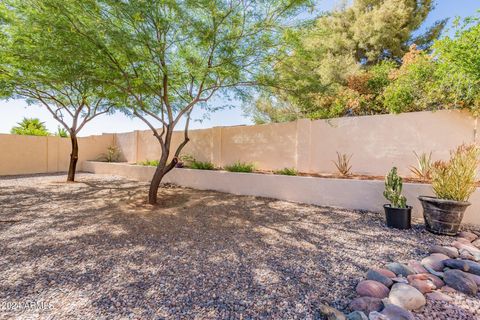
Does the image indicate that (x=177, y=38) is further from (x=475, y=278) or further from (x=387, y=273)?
(x=475, y=278)

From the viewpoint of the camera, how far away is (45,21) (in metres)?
3.80

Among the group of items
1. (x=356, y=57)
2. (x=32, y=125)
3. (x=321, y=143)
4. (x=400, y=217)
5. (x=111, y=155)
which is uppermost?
(x=356, y=57)

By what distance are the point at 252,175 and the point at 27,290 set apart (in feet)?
16.3

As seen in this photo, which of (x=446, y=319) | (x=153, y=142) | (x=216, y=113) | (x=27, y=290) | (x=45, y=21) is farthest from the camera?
(x=153, y=142)

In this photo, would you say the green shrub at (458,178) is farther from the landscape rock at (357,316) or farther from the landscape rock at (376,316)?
the landscape rock at (357,316)

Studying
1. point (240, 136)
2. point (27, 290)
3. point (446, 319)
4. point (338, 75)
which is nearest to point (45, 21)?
point (27, 290)

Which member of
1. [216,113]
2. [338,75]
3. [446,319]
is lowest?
[446,319]

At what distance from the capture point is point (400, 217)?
3838mm

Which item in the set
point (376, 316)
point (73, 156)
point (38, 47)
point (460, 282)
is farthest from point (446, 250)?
point (73, 156)

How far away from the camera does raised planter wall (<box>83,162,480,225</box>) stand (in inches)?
173

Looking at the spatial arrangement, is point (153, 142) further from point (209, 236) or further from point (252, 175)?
point (209, 236)

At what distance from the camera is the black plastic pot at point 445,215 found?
3490mm

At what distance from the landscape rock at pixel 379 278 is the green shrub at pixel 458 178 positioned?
246cm

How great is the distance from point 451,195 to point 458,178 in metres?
0.29
